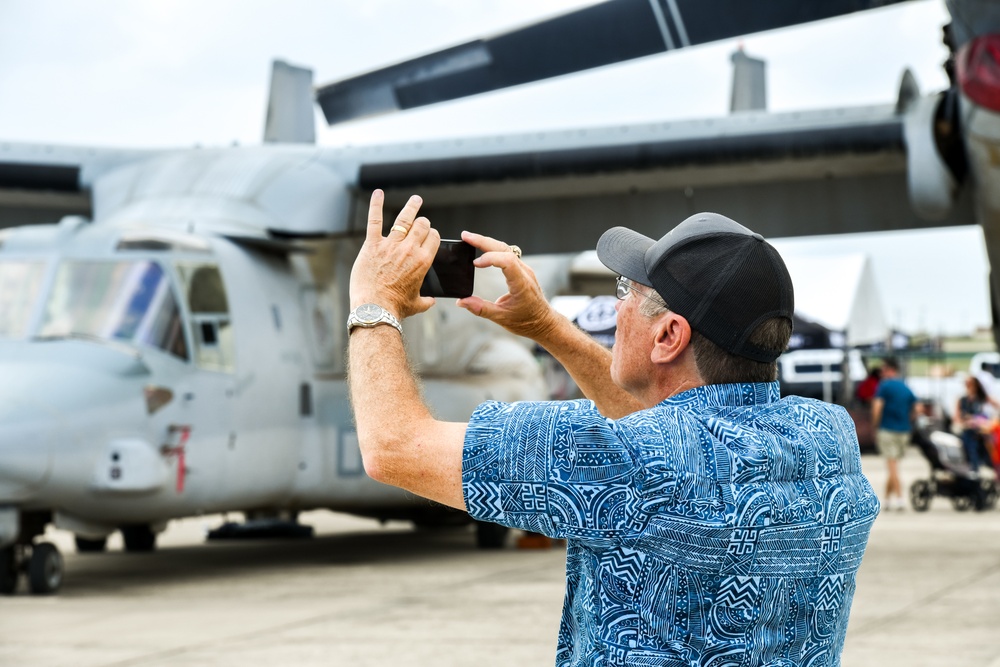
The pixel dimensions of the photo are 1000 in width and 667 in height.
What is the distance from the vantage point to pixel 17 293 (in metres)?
7.70

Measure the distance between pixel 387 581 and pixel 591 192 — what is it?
4241 millimetres

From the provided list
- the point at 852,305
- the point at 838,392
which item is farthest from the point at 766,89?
the point at 838,392

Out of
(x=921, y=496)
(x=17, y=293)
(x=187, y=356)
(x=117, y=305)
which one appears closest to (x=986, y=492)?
(x=921, y=496)

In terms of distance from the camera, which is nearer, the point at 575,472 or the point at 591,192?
the point at 575,472

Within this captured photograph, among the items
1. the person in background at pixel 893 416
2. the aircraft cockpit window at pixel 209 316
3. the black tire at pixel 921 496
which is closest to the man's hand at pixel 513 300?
the aircraft cockpit window at pixel 209 316

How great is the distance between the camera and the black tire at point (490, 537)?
34.6ft

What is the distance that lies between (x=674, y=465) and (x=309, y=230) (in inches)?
330

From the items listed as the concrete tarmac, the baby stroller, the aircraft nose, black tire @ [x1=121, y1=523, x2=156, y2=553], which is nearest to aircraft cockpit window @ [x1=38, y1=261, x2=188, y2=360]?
the aircraft nose

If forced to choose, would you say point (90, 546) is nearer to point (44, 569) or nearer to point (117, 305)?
point (44, 569)

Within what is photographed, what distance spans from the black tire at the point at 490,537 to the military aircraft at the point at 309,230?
0.06 metres

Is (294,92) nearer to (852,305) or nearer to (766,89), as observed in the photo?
(766,89)

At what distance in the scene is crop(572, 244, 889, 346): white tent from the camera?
22.2m

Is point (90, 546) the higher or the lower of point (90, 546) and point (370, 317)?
the lower

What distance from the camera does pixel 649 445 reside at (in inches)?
58.2
